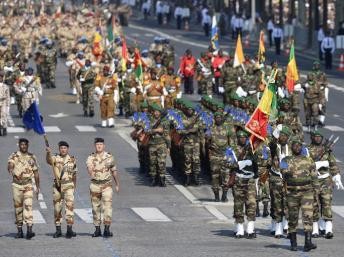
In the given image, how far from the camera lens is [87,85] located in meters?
52.0

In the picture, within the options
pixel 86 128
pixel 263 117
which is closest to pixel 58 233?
pixel 263 117

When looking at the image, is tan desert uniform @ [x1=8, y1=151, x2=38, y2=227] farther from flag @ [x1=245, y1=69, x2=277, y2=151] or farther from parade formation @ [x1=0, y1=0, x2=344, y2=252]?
flag @ [x1=245, y1=69, x2=277, y2=151]

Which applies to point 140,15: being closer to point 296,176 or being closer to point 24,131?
point 24,131

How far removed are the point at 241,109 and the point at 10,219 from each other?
23.7 feet

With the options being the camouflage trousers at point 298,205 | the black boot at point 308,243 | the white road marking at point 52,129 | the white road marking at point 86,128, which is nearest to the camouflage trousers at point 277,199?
the camouflage trousers at point 298,205

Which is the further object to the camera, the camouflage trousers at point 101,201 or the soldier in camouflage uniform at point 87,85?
the soldier in camouflage uniform at point 87,85

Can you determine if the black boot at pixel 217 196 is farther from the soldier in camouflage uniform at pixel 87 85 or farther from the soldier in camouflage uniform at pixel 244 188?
the soldier in camouflage uniform at pixel 87 85

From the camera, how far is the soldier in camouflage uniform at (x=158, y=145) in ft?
122

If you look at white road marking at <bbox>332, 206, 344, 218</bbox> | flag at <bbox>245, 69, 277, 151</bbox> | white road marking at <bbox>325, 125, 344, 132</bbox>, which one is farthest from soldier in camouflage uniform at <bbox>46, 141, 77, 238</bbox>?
white road marking at <bbox>325, 125, 344, 132</bbox>

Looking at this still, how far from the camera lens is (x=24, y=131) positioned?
159 ft

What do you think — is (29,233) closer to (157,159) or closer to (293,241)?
(293,241)

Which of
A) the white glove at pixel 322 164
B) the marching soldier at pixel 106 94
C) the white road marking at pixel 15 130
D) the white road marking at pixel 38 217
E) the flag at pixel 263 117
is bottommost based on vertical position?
the white road marking at pixel 15 130

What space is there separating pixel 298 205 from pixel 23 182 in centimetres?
443

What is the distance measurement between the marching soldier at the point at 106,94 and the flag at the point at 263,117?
50.8 feet
